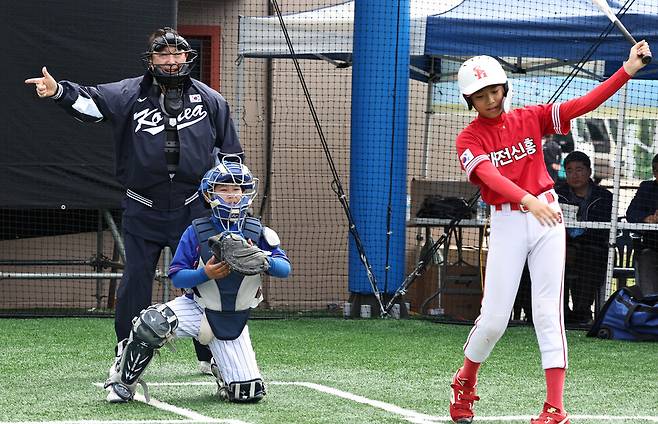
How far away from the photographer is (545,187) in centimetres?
568

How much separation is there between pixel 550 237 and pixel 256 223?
62.5 inches

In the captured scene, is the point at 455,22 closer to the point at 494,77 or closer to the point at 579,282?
the point at 579,282

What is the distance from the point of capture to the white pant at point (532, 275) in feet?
18.2

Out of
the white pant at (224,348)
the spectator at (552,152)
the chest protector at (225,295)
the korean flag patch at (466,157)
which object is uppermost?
the spectator at (552,152)

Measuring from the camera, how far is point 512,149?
5691 millimetres

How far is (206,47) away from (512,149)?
7113 mm

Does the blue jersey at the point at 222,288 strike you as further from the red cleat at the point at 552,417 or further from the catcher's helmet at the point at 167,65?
the red cleat at the point at 552,417

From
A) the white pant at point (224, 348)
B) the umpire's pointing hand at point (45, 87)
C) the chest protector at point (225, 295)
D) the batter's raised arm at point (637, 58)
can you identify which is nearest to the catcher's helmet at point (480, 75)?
the batter's raised arm at point (637, 58)

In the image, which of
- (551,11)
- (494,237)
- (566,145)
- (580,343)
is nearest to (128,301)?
(494,237)

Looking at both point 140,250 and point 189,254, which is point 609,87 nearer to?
point 189,254

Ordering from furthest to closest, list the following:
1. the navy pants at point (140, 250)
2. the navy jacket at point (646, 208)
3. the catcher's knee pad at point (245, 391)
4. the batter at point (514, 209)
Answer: the navy jacket at point (646, 208) < the navy pants at point (140, 250) < the catcher's knee pad at point (245, 391) < the batter at point (514, 209)

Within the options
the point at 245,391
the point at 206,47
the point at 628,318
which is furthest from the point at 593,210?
the point at 245,391

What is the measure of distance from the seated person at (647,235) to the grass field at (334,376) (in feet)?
3.30

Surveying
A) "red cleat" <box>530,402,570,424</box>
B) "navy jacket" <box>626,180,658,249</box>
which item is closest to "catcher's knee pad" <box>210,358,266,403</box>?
"red cleat" <box>530,402,570,424</box>
